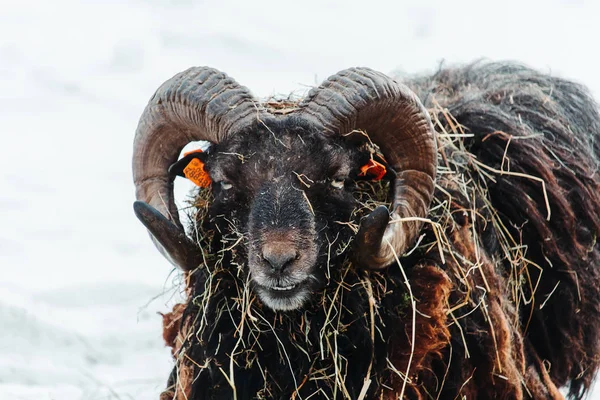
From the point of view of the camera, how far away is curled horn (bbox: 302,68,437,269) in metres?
5.52

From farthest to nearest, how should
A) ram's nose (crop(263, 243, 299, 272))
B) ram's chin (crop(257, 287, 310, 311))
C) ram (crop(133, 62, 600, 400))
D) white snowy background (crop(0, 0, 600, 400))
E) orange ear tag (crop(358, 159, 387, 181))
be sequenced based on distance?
white snowy background (crop(0, 0, 600, 400)) < orange ear tag (crop(358, 159, 387, 181)) < ram (crop(133, 62, 600, 400)) < ram's chin (crop(257, 287, 310, 311)) < ram's nose (crop(263, 243, 299, 272))

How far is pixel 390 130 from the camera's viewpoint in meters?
5.76

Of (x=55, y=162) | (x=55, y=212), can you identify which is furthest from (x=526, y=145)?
(x=55, y=162)

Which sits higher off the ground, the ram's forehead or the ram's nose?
the ram's forehead

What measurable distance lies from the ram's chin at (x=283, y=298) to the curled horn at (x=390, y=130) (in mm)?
441

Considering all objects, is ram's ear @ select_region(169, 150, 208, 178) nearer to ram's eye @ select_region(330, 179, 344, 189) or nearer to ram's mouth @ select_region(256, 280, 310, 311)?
ram's eye @ select_region(330, 179, 344, 189)

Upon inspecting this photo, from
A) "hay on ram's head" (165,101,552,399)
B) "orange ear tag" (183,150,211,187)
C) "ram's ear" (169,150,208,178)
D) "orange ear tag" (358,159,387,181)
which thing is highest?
"ram's ear" (169,150,208,178)

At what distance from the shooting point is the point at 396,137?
579 cm

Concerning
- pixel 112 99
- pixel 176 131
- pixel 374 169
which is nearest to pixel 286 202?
pixel 374 169

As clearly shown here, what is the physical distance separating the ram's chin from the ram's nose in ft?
0.78

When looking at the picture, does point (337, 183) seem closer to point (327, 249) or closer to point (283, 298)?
point (327, 249)

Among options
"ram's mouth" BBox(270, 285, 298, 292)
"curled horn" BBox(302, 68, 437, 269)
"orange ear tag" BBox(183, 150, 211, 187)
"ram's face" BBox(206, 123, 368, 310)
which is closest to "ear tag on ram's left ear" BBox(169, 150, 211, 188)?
"orange ear tag" BBox(183, 150, 211, 187)

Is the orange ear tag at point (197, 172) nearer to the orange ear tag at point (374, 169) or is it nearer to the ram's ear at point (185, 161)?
the ram's ear at point (185, 161)

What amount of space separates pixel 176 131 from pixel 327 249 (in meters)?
1.40
